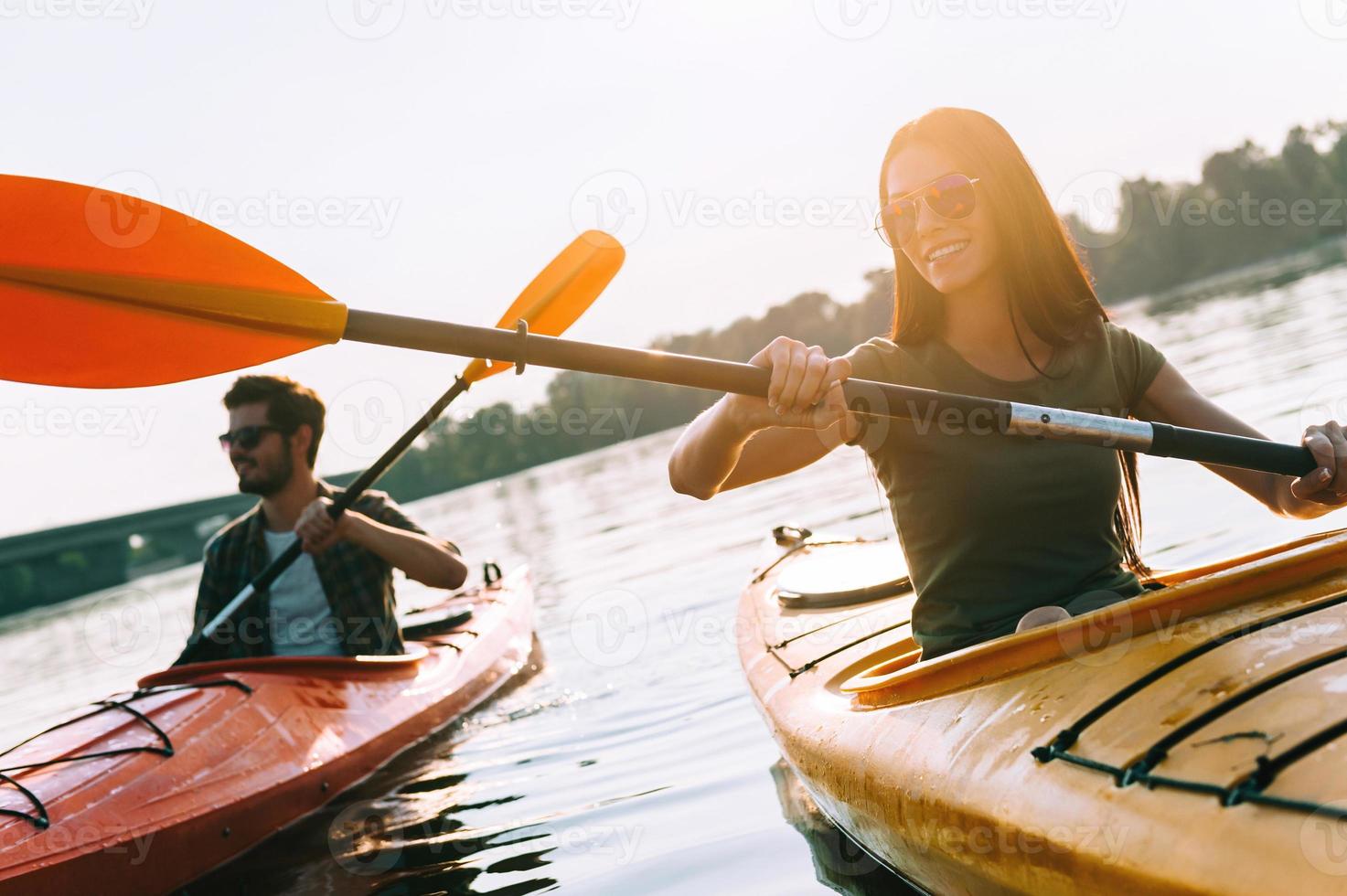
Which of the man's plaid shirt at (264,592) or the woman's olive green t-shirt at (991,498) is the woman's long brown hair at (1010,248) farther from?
the man's plaid shirt at (264,592)

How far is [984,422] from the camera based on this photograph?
91.3 inches

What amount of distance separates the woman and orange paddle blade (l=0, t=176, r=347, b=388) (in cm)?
106

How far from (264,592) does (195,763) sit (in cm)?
145

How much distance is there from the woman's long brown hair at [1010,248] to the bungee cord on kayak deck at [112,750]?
3.27m

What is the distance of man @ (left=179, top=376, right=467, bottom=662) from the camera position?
5359 mm

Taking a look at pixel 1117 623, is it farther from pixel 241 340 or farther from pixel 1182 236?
pixel 1182 236

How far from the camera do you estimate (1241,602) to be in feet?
7.26

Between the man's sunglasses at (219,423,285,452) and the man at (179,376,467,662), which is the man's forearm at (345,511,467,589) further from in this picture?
the man's sunglasses at (219,423,285,452)

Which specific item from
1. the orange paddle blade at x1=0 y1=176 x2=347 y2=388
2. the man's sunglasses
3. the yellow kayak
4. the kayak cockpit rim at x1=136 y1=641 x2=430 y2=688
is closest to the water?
the kayak cockpit rim at x1=136 y1=641 x2=430 y2=688

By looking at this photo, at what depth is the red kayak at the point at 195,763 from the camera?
11.6ft

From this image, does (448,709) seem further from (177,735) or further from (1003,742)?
(1003,742)

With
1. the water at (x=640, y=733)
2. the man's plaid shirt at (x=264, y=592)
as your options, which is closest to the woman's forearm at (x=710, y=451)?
the water at (x=640, y=733)

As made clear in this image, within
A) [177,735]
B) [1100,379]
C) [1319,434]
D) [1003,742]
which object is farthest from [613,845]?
[1319,434]

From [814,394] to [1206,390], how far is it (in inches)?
489
